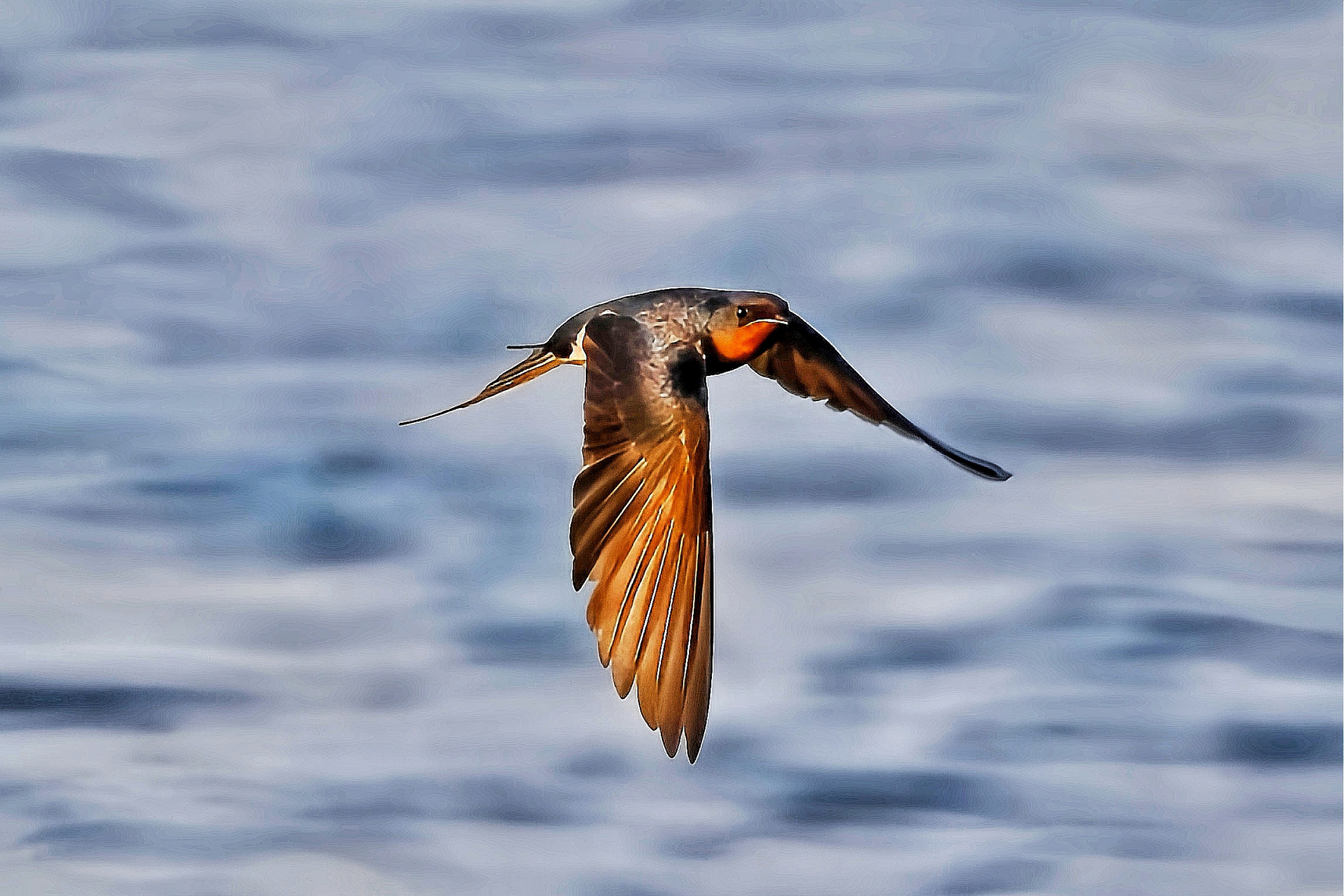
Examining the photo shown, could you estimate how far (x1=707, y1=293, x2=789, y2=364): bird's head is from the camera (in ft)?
17.7

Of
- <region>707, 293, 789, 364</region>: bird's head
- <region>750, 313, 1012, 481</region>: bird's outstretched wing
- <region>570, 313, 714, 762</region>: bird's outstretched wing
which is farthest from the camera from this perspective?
<region>750, 313, 1012, 481</region>: bird's outstretched wing

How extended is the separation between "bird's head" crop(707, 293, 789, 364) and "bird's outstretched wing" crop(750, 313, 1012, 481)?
11 cm

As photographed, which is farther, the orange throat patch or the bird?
the orange throat patch

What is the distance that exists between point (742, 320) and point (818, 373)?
401 mm

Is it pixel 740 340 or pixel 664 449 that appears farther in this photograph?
pixel 740 340

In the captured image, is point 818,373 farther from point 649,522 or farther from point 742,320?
point 649,522

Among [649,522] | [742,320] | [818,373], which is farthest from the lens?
[818,373]

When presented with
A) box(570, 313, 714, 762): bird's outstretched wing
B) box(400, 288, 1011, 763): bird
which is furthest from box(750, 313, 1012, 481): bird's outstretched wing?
box(570, 313, 714, 762): bird's outstretched wing

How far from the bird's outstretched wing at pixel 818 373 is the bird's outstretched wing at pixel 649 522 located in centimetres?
43

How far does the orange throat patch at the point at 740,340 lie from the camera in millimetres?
5406

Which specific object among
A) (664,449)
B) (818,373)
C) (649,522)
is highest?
(818,373)

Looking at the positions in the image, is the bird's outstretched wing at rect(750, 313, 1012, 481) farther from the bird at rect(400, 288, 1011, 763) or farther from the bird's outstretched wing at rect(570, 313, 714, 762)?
the bird's outstretched wing at rect(570, 313, 714, 762)

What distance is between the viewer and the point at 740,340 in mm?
5426

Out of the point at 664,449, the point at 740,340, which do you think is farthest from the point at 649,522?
the point at 740,340
